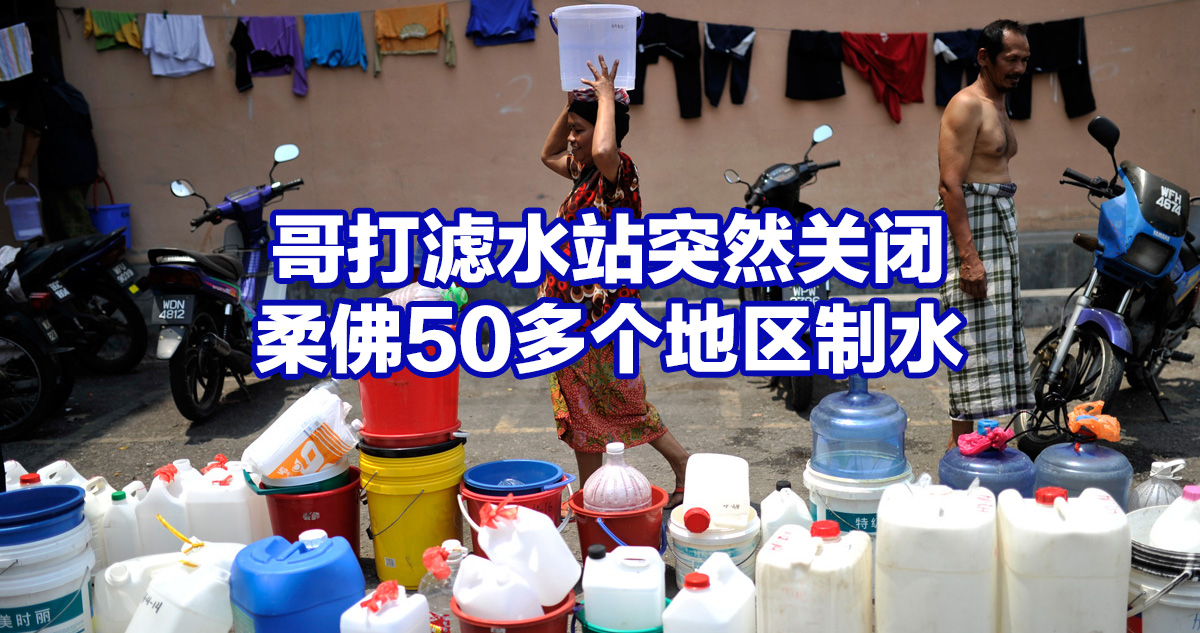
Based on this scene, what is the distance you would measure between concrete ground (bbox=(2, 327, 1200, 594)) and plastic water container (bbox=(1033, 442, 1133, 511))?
4.50 feet

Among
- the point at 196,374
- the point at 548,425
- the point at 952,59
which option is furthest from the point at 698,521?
the point at 952,59

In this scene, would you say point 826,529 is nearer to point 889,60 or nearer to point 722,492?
point 722,492

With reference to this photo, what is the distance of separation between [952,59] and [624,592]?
7.36m

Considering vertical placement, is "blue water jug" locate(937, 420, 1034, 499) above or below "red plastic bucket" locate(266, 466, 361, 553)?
above

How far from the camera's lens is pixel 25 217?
834 centimetres

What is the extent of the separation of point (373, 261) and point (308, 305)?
0.90 metres

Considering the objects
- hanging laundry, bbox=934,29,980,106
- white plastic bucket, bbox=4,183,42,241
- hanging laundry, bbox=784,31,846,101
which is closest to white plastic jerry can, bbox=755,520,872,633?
hanging laundry, bbox=784,31,846,101

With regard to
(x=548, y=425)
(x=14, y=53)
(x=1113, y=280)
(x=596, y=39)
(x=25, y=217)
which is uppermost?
(x=14, y=53)

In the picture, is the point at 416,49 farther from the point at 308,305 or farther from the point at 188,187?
the point at 308,305

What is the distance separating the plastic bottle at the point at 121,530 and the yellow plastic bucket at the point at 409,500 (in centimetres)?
86

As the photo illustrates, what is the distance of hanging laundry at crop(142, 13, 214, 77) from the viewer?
28.2 ft

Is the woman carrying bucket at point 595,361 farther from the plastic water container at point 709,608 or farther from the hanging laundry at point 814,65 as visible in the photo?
the hanging laundry at point 814,65

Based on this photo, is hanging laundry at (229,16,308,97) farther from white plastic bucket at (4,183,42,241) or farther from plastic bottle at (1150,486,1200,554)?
plastic bottle at (1150,486,1200,554)

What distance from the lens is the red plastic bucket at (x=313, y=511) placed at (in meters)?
3.72
